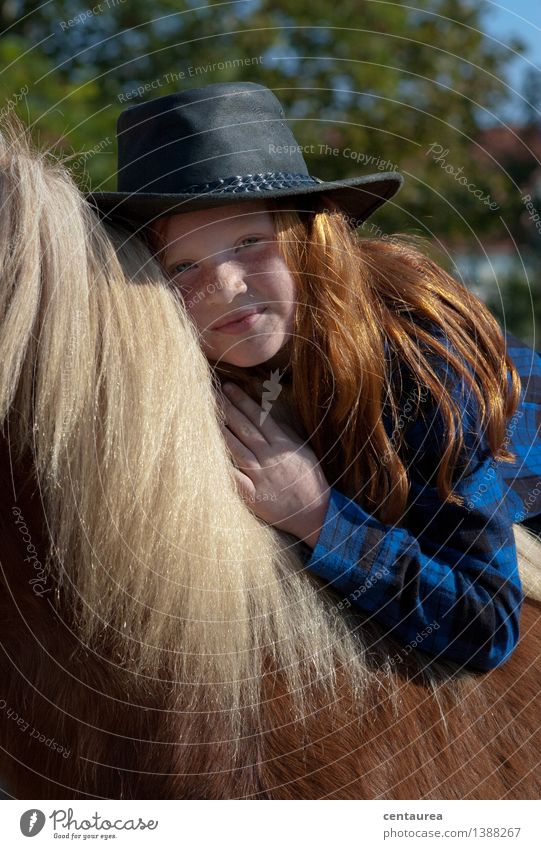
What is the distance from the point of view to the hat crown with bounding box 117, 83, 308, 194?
1.04 metres

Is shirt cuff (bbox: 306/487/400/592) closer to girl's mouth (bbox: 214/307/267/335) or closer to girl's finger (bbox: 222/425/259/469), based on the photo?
girl's finger (bbox: 222/425/259/469)

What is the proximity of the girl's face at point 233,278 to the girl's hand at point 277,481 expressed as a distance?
0.31ft

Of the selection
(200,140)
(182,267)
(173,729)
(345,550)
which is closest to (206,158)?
(200,140)

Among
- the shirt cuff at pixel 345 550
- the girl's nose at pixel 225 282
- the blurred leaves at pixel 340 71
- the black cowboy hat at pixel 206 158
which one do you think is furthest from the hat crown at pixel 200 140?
the blurred leaves at pixel 340 71

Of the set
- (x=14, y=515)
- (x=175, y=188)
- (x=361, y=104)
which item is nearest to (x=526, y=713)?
(x=14, y=515)

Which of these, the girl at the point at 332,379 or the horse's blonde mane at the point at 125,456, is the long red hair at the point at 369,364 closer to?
the girl at the point at 332,379

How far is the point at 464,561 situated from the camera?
1024 millimetres

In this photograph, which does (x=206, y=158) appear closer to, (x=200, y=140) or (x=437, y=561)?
(x=200, y=140)

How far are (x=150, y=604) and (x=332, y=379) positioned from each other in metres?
0.36

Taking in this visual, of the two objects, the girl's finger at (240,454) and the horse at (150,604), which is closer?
the horse at (150,604)

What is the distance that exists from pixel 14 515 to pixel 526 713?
692mm

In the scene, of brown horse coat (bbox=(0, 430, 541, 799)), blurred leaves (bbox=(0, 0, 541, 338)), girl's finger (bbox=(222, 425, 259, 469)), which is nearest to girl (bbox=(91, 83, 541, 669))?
girl's finger (bbox=(222, 425, 259, 469))

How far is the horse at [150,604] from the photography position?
92 centimetres

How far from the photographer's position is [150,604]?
37.3 inches
